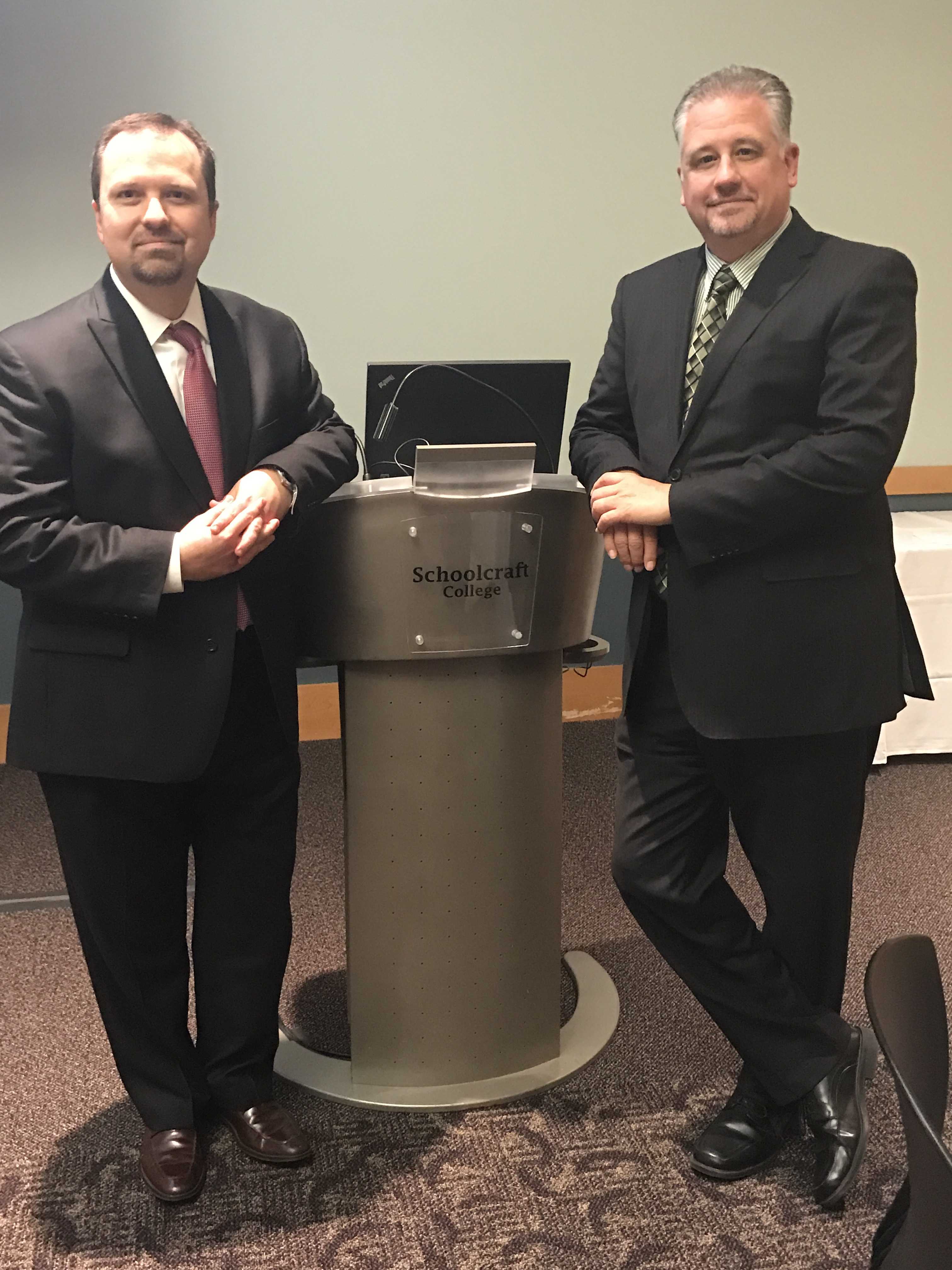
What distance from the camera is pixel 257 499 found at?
1782mm

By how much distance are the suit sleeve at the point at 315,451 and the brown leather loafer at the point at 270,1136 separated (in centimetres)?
103

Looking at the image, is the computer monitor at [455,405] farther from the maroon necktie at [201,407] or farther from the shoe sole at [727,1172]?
the shoe sole at [727,1172]

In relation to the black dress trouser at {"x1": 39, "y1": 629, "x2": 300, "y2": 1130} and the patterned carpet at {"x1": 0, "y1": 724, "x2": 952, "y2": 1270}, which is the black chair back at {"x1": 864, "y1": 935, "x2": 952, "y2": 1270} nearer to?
the patterned carpet at {"x1": 0, "y1": 724, "x2": 952, "y2": 1270}

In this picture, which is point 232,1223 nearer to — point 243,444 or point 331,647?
point 331,647

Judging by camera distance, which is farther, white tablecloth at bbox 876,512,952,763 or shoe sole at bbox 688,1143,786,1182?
white tablecloth at bbox 876,512,952,763

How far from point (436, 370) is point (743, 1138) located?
1.33 meters

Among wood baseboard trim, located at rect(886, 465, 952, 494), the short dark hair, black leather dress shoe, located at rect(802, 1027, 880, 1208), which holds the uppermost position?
the short dark hair

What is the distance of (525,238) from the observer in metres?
4.39

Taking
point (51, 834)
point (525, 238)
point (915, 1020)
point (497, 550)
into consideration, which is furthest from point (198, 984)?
point (525, 238)

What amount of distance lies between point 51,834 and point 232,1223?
1.98 m

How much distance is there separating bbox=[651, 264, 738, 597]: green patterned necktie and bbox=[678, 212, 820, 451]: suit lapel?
0.04 meters

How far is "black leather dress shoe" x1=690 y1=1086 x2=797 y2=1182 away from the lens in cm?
198

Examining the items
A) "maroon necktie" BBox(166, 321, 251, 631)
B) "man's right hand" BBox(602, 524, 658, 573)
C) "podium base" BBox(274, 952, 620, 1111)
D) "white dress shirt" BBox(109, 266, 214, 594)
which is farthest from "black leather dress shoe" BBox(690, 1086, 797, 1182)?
"white dress shirt" BBox(109, 266, 214, 594)

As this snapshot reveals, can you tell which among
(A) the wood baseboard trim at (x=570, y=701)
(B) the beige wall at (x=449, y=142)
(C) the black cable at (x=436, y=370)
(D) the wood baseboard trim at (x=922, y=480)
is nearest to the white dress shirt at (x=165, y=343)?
(C) the black cable at (x=436, y=370)
